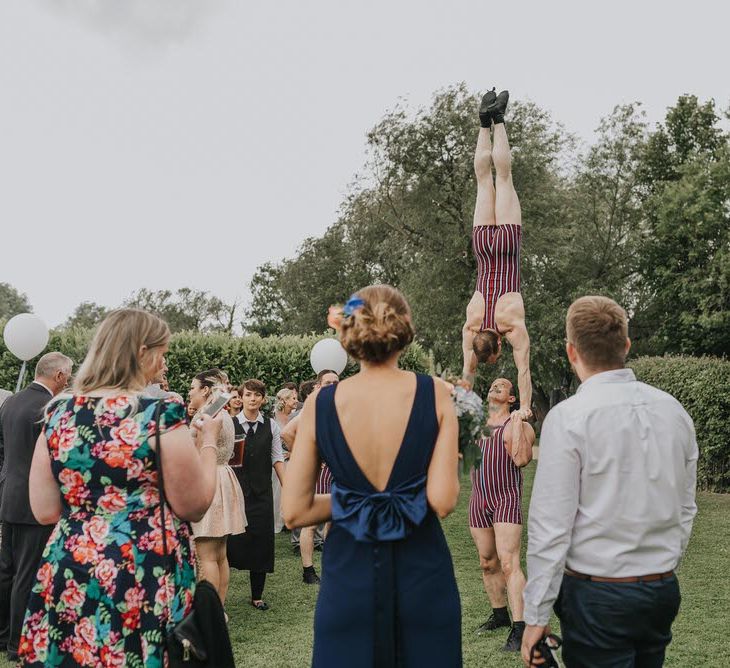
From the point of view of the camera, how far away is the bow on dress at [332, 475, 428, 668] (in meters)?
2.49

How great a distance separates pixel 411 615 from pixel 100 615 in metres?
1.08

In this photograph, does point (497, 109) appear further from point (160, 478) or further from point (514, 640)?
point (160, 478)

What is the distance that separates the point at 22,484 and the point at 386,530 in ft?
12.6

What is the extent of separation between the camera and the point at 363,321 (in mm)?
2588

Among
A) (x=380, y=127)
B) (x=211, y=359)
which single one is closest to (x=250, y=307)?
(x=380, y=127)

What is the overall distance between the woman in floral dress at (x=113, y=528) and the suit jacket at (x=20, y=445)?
2877mm

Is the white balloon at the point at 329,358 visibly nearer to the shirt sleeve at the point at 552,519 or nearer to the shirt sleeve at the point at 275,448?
Result: the shirt sleeve at the point at 275,448

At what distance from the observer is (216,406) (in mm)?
3180

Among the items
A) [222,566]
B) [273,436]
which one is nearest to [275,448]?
[273,436]

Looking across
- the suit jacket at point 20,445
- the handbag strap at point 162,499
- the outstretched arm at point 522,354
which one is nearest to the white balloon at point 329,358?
the outstretched arm at point 522,354

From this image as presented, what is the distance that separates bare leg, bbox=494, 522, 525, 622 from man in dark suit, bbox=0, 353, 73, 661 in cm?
320

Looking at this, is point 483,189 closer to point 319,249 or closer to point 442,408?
point 442,408

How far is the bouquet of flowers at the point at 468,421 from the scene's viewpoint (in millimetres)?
2959

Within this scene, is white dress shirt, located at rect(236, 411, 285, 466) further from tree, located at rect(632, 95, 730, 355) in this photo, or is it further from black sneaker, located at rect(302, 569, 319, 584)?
tree, located at rect(632, 95, 730, 355)
